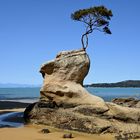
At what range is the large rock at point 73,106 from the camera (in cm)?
2778

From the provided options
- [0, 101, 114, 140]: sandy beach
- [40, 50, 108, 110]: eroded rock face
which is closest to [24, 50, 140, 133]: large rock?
[40, 50, 108, 110]: eroded rock face

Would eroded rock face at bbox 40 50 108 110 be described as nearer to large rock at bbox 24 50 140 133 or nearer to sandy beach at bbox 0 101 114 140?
large rock at bbox 24 50 140 133

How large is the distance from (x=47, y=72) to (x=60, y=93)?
8.48ft

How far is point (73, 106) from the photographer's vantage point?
29844 mm

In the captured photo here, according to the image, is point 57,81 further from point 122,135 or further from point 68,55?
point 122,135

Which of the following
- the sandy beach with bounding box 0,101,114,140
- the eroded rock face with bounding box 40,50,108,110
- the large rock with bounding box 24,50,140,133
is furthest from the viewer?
the eroded rock face with bounding box 40,50,108,110

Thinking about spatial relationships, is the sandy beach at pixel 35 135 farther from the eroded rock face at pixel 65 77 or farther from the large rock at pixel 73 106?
the eroded rock face at pixel 65 77

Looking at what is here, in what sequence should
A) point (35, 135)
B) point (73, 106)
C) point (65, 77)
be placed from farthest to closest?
point (65, 77) < point (73, 106) < point (35, 135)

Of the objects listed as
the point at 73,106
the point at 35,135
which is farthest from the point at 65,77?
the point at 35,135

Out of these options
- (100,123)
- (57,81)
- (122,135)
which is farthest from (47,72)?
(122,135)

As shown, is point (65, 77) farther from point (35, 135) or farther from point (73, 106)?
point (35, 135)

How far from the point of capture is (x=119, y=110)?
28062mm

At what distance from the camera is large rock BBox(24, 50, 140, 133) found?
91.1 ft

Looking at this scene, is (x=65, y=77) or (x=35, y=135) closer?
(x=35, y=135)
